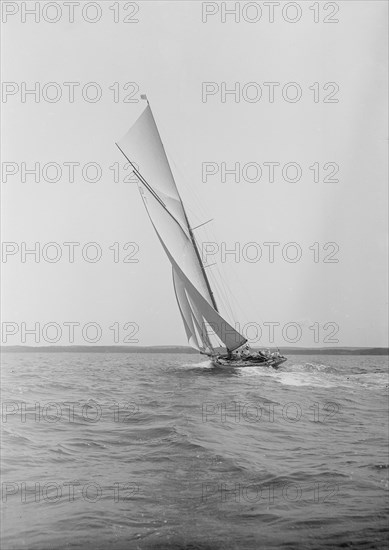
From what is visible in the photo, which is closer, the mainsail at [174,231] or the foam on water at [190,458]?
the foam on water at [190,458]

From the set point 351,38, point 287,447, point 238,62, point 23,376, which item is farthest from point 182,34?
point 287,447

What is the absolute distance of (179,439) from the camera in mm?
4363

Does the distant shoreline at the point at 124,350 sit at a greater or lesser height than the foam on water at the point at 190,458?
greater

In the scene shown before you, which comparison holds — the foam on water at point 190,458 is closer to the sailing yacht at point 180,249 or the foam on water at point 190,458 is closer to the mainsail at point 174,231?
the sailing yacht at point 180,249

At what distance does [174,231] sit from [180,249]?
31 cm

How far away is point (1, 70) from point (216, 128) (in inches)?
79.4

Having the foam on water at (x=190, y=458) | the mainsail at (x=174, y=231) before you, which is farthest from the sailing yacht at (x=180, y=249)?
the foam on water at (x=190, y=458)

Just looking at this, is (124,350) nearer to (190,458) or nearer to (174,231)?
(190,458)

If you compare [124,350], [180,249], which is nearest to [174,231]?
[180,249]

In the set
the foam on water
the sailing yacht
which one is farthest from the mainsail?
the foam on water

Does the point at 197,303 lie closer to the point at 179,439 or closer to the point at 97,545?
the point at 179,439

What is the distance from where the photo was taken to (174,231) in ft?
25.2

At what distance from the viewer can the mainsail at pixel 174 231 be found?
5504mm

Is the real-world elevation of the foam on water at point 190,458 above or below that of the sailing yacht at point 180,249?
below
